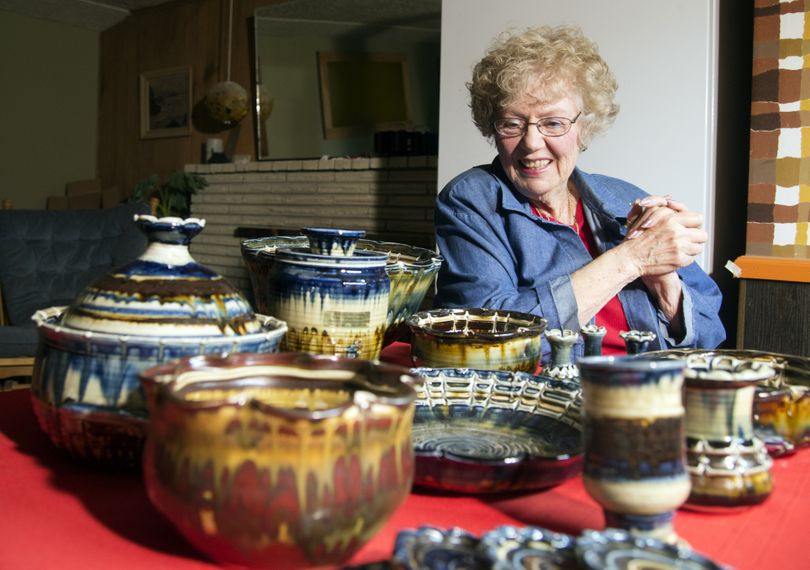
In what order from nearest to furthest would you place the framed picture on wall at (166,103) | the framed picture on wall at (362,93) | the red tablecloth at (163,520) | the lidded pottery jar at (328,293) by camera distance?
1. the red tablecloth at (163,520)
2. the lidded pottery jar at (328,293)
3. the framed picture on wall at (362,93)
4. the framed picture on wall at (166,103)

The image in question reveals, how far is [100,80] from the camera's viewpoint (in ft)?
21.5

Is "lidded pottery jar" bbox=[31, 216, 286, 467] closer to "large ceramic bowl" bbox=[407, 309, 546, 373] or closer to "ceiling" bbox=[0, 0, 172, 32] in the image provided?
"large ceramic bowl" bbox=[407, 309, 546, 373]

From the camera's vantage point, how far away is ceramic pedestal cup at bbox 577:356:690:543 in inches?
18.0

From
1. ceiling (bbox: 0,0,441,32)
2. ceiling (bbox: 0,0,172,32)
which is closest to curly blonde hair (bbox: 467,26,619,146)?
ceiling (bbox: 0,0,441,32)

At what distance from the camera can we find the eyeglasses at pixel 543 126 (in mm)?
1623

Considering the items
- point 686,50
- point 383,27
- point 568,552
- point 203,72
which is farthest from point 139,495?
point 203,72

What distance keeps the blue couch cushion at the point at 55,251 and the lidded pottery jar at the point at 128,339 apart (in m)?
2.68

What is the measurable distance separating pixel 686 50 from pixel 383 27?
7.29 ft

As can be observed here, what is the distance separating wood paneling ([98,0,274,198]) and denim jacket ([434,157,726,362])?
3967 mm

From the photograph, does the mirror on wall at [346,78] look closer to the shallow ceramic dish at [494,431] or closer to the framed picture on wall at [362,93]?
the framed picture on wall at [362,93]

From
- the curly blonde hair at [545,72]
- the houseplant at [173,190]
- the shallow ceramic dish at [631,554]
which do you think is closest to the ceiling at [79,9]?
the houseplant at [173,190]

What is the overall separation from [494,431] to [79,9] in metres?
6.25

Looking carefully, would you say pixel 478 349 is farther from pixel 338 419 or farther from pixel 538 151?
pixel 538 151

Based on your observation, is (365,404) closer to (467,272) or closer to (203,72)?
(467,272)
